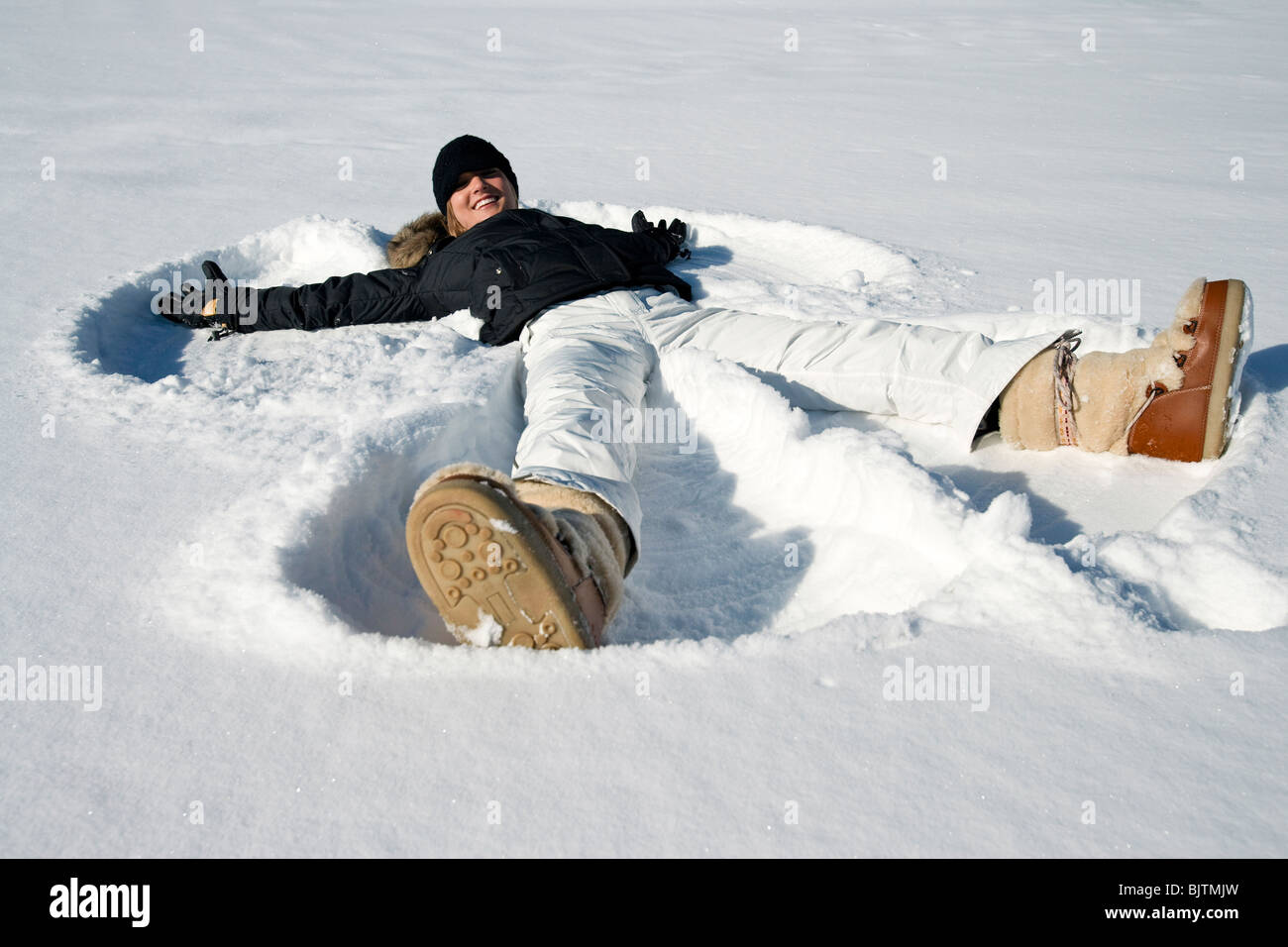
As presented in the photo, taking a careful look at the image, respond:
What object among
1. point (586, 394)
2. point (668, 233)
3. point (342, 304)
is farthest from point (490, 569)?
point (668, 233)

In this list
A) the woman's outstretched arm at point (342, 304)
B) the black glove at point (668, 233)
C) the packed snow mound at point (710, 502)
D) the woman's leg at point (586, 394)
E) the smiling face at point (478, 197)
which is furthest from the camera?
the black glove at point (668, 233)

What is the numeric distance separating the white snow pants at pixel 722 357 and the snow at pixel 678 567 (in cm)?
9

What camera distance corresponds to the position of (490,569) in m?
1.27

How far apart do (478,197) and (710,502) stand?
1525mm

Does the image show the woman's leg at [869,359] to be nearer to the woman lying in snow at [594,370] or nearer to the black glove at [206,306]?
the woman lying in snow at [594,370]

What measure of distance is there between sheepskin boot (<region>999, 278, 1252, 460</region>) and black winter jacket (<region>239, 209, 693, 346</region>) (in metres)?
1.11

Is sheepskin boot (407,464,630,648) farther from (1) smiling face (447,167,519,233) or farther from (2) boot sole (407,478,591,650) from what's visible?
(1) smiling face (447,167,519,233)

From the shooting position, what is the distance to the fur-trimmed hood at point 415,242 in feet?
9.34

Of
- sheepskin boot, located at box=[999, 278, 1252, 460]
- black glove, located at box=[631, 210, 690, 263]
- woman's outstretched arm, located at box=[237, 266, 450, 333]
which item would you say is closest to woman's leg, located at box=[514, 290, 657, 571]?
woman's outstretched arm, located at box=[237, 266, 450, 333]

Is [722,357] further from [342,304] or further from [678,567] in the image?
[342,304]

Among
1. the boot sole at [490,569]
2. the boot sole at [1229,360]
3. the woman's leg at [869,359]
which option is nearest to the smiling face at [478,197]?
the woman's leg at [869,359]

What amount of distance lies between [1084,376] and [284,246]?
2708mm
